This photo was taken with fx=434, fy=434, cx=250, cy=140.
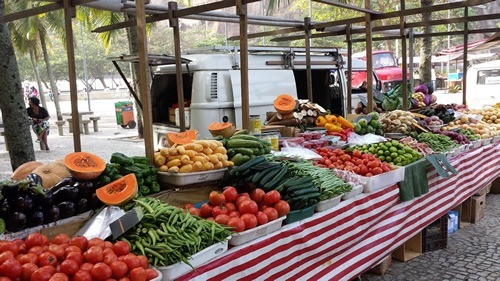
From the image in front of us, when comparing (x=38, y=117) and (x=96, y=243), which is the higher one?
(x=38, y=117)

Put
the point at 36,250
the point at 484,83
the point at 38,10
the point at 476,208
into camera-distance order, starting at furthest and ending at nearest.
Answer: the point at 484,83 → the point at 476,208 → the point at 38,10 → the point at 36,250

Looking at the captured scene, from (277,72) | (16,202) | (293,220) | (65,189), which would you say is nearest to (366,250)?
(293,220)

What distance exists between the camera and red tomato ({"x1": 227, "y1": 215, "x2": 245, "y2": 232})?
270 centimetres

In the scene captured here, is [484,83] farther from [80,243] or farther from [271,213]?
[80,243]

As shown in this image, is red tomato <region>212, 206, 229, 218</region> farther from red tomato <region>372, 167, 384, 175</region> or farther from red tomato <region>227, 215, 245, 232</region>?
red tomato <region>372, 167, 384, 175</region>

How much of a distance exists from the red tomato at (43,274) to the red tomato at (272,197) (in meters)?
1.51

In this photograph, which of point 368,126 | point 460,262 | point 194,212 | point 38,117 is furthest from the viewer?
point 38,117

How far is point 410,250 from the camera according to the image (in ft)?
15.8

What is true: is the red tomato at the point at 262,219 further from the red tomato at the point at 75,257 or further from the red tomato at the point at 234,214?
the red tomato at the point at 75,257

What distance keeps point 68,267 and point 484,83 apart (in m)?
20.0

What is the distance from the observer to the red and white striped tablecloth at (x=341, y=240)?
105 inches

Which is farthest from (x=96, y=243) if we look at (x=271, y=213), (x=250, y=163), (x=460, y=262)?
(x=460, y=262)

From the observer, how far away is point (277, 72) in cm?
787

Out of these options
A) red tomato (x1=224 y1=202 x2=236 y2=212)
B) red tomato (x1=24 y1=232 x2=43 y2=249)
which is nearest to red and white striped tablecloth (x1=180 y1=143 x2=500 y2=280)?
red tomato (x1=224 y1=202 x2=236 y2=212)
